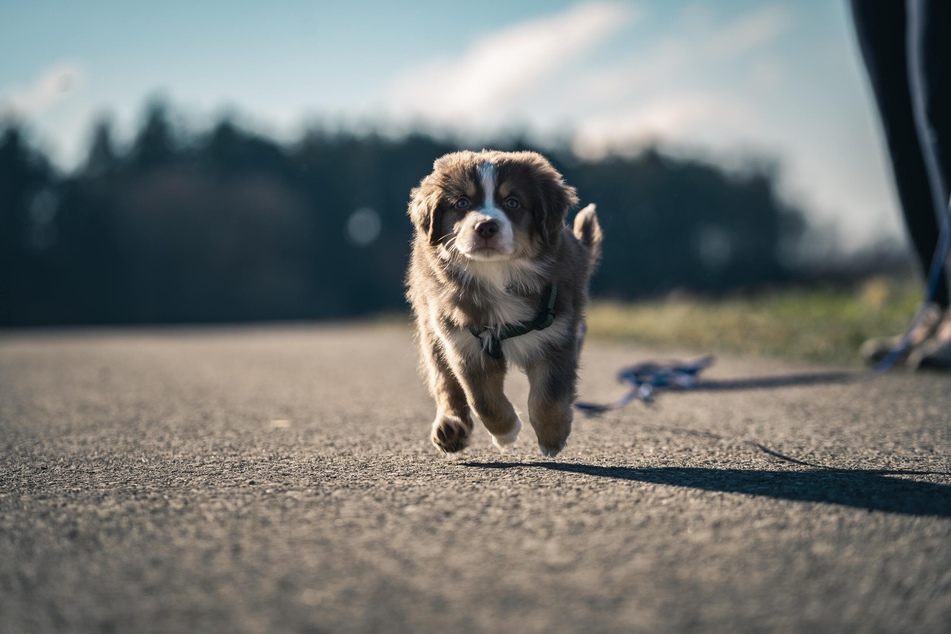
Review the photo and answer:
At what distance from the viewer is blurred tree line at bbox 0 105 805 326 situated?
124ft

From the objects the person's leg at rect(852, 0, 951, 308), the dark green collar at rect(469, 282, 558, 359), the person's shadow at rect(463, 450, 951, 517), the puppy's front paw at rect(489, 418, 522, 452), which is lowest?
the person's shadow at rect(463, 450, 951, 517)

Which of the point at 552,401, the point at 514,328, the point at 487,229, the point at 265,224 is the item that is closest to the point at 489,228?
the point at 487,229

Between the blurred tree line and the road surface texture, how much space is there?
95.3 feet

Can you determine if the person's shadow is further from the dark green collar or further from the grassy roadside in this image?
the grassy roadside

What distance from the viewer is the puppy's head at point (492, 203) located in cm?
362

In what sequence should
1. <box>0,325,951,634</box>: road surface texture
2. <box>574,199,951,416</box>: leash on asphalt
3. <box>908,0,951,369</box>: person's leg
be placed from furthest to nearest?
<box>574,199,951,416</box>: leash on asphalt, <box>908,0,951,369</box>: person's leg, <box>0,325,951,634</box>: road surface texture

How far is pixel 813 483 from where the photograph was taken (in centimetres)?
285

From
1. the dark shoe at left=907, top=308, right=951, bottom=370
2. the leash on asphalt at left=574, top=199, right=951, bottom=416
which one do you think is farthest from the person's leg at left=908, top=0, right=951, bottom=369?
the leash on asphalt at left=574, top=199, right=951, bottom=416

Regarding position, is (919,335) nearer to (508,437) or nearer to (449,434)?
(508,437)

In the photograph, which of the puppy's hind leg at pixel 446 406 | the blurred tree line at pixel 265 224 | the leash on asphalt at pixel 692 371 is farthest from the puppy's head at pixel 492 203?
the blurred tree line at pixel 265 224

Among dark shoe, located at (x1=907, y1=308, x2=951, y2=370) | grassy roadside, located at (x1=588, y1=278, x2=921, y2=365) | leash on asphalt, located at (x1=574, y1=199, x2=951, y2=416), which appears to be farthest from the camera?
grassy roadside, located at (x1=588, y1=278, x2=921, y2=365)

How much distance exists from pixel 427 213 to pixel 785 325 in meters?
5.97

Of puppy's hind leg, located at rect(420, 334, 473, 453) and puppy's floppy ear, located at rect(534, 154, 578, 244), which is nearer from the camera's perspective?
puppy's hind leg, located at rect(420, 334, 473, 453)

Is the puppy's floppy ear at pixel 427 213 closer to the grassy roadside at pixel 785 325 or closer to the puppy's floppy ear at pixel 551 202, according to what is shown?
the puppy's floppy ear at pixel 551 202
